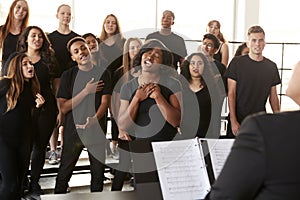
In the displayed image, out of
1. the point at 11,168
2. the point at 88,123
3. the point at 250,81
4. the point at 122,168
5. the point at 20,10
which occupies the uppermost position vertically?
the point at 20,10

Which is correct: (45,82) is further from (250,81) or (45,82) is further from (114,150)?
(250,81)

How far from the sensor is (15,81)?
11.5 ft

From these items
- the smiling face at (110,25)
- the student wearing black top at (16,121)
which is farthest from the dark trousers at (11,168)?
the smiling face at (110,25)

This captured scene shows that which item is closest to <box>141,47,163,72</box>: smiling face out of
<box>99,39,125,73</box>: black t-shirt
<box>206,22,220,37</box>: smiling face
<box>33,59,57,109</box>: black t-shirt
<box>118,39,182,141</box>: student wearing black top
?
<box>118,39,182,141</box>: student wearing black top

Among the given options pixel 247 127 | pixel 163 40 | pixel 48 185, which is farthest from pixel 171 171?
pixel 163 40

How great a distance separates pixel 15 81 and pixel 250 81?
172cm

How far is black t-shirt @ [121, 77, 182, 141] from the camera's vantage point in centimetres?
314

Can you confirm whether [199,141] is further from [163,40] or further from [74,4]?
[74,4]

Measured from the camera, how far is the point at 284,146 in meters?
1.11

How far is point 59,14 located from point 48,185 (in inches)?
56.4

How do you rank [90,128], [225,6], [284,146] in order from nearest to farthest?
[284,146] → [90,128] → [225,6]

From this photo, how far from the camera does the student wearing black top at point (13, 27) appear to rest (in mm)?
4152

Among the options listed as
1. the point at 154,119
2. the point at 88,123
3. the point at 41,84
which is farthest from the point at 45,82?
the point at 154,119

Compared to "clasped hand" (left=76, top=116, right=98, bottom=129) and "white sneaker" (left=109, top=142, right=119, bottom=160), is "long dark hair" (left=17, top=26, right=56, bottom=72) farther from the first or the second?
"white sneaker" (left=109, top=142, right=119, bottom=160)
